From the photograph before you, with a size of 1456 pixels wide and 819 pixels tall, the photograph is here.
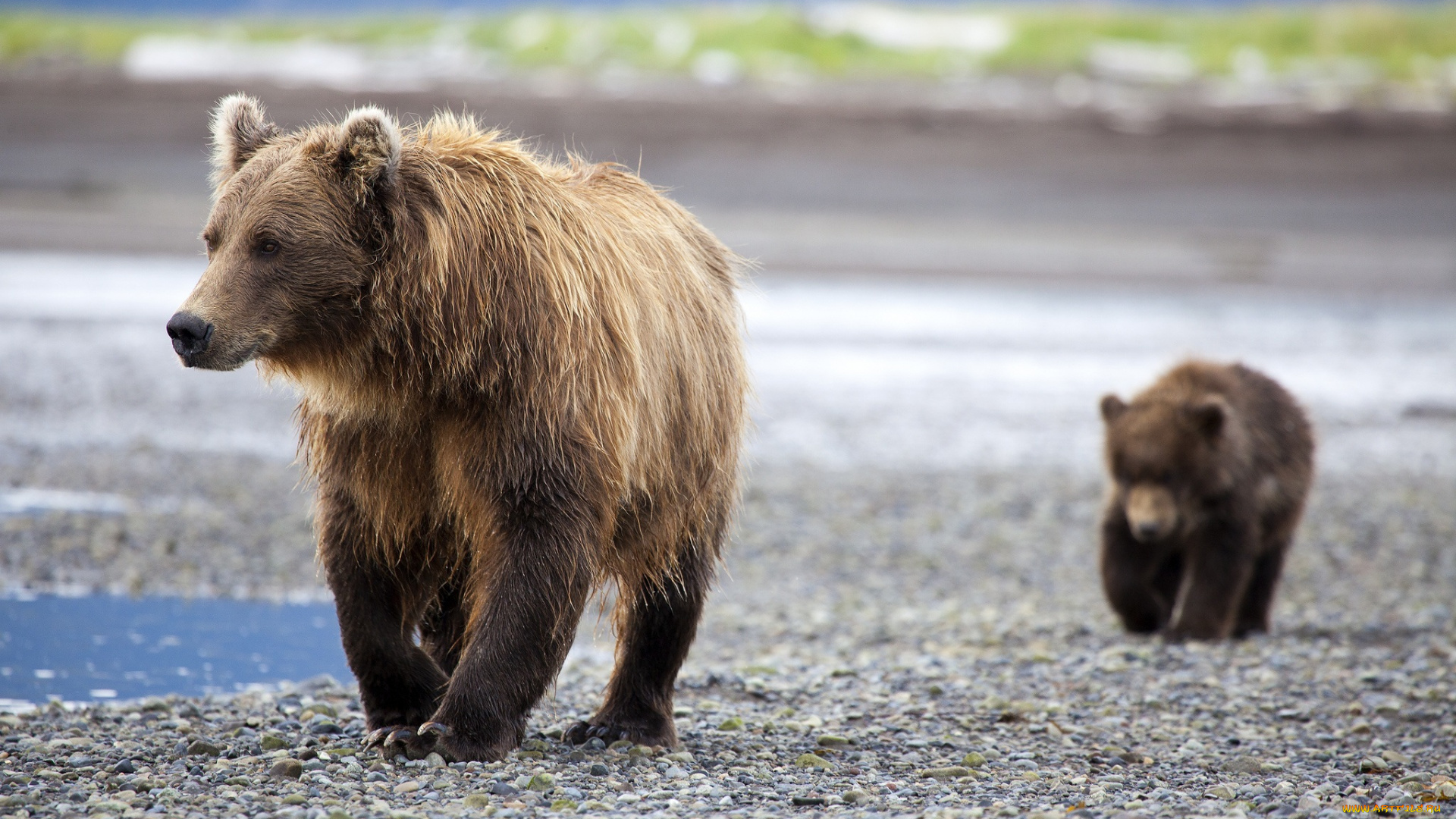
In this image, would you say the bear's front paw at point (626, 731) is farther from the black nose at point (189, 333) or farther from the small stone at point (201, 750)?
the black nose at point (189, 333)

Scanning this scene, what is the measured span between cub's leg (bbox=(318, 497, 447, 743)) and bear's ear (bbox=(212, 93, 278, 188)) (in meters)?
1.07

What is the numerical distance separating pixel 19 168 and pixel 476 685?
2378cm

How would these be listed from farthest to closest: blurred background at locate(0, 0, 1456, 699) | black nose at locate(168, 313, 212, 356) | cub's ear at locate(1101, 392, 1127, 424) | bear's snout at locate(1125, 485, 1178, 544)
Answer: blurred background at locate(0, 0, 1456, 699) → cub's ear at locate(1101, 392, 1127, 424) → bear's snout at locate(1125, 485, 1178, 544) → black nose at locate(168, 313, 212, 356)

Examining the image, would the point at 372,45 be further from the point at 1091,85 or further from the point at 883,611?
the point at 883,611

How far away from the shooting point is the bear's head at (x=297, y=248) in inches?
162

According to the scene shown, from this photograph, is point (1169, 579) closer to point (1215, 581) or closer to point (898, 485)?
point (1215, 581)

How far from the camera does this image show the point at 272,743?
15.5ft

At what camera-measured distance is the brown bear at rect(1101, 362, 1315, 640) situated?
746 cm

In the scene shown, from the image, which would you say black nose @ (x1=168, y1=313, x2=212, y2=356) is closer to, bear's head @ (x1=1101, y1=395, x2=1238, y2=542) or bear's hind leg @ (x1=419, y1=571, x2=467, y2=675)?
bear's hind leg @ (x1=419, y1=571, x2=467, y2=675)

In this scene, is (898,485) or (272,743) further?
(898,485)

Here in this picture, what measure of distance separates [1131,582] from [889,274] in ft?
47.6

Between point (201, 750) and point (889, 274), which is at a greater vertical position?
point (889, 274)

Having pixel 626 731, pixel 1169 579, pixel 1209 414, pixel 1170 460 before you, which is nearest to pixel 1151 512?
pixel 1170 460

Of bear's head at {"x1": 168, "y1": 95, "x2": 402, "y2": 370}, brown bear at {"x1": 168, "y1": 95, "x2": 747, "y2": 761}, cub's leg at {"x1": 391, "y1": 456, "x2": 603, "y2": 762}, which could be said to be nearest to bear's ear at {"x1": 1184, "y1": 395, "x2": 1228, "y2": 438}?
brown bear at {"x1": 168, "y1": 95, "x2": 747, "y2": 761}
